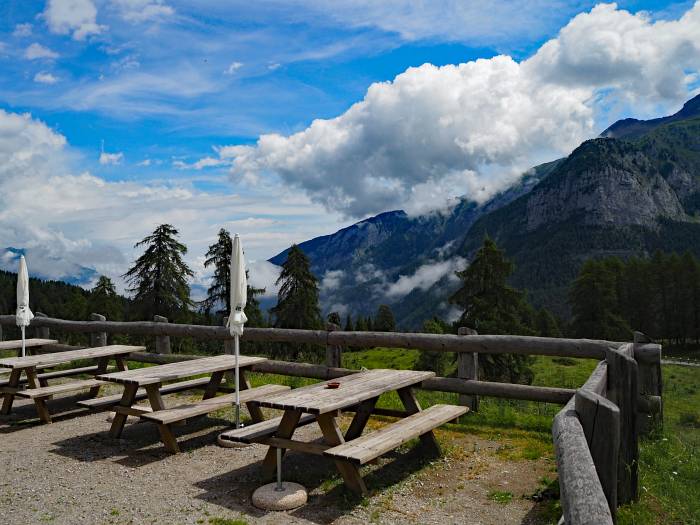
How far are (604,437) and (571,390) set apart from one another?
182 inches

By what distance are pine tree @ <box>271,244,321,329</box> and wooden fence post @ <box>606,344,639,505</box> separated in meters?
32.7

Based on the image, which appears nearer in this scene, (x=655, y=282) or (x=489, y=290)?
(x=489, y=290)

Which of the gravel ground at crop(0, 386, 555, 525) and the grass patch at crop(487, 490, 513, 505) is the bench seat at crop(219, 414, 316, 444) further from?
the grass patch at crop(487, 490, 513, 505)

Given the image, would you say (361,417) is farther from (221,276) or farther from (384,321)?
(384,321)

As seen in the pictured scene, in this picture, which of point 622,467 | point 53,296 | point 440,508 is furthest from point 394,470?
point 53,296

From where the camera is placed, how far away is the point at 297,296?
38031 mm

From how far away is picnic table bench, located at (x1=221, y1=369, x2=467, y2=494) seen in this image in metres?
5.58

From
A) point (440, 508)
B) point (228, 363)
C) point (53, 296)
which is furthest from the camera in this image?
point (53, 296)

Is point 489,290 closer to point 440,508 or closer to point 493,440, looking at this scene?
point 493,440

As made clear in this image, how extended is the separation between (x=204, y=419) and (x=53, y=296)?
117 metres

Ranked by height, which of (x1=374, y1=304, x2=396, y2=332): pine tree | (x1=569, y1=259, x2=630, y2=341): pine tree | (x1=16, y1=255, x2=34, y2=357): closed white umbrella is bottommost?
(x1=374, y1=304, x2=396, y2=332): pine tree

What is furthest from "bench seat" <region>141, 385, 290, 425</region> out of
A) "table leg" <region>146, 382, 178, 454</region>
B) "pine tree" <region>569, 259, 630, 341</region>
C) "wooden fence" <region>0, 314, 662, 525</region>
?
"pine tree" <region>569, 259, 630, 341</region>

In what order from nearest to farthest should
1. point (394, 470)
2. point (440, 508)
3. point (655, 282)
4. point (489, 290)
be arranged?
point (440, 508) → point (394, 470) → point (489, 290) → point (655, 282)

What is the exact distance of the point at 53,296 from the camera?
363ft
